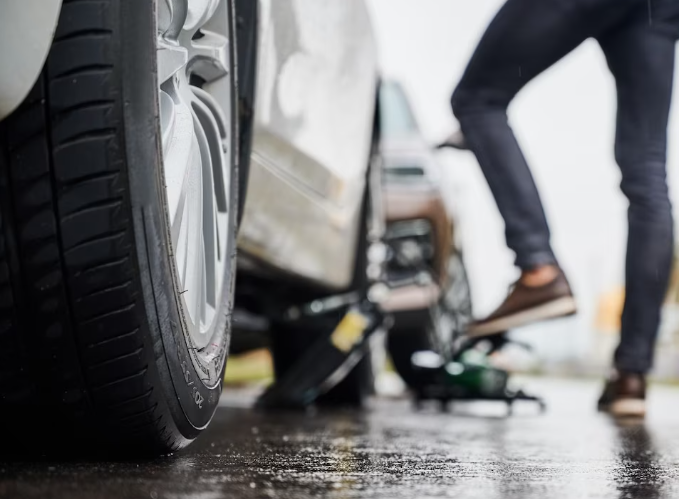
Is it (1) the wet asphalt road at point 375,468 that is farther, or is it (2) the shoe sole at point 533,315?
(2) the shoe sole at point 533,315

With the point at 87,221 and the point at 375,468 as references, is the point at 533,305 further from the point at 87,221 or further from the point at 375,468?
the point at 87,221

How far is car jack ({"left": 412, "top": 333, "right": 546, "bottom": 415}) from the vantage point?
3.80 meters

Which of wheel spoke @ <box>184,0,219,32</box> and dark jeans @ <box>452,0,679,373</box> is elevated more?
wheel spoke @ <box>184,0,219,32</box>

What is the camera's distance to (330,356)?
3.13 m

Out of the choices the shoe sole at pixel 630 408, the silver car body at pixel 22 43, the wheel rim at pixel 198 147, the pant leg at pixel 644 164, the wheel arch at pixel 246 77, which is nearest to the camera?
the silver car body at pixel 22 43

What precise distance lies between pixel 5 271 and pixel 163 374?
23cm

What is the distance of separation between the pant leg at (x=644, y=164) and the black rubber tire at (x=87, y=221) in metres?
1.99

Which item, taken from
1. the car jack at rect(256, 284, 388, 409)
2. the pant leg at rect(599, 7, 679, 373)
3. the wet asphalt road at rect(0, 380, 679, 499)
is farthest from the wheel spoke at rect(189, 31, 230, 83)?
the car jack at rect(256, 284, 388, 409)

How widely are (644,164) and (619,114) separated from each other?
0.57 feet

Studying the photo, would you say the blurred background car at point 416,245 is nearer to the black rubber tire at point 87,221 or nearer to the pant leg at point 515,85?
the pant leg at point 515,85

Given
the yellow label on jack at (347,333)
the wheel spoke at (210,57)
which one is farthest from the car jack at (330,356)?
the wheel spoke at (210,57)

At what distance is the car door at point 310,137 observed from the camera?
1891mm

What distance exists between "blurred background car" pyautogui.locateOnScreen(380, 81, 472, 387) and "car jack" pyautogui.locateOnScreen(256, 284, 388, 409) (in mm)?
825

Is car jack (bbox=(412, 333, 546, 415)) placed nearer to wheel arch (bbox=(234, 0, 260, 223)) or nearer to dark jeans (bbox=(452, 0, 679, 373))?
dark jeans (bbox=(452, 0, 679, 373))
